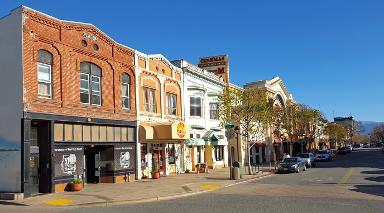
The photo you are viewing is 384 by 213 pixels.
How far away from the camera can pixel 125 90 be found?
105 ft

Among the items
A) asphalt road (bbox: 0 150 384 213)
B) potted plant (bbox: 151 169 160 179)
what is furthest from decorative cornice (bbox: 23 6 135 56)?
asphalt road (bbox: 0 150 384 213)

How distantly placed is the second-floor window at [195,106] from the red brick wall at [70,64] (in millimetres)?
10001

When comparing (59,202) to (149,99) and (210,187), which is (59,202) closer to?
(210,187)

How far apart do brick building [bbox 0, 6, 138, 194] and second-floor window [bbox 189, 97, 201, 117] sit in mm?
10039

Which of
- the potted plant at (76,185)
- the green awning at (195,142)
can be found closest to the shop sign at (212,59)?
the green awning at (195,142)

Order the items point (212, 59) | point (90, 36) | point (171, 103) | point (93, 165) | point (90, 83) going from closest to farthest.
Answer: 1. point (90, 83)
2. point (90, 36)
3. point (93, 165)
4. point (171, 103)
5. point (212, 59)

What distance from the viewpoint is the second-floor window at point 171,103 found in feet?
123

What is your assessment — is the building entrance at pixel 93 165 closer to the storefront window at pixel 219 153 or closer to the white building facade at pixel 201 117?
the white building facade at pixel 201 117

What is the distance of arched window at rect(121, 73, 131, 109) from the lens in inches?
1244

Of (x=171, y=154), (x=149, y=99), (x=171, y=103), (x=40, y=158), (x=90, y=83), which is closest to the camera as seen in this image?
(x=40, y=158)

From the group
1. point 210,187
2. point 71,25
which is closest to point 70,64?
point 71,25

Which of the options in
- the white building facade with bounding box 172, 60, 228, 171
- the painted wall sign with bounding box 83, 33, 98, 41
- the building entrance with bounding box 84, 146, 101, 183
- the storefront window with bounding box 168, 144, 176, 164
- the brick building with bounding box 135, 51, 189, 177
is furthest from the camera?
the white building facade with bounding box 172, 60, 228, 171

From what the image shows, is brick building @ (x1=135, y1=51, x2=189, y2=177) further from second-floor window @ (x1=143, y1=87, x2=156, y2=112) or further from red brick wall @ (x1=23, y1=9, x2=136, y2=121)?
red brick wall @ (x1=23, y1=9, x2=136, y2=121)

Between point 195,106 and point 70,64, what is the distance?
57.2 feet
